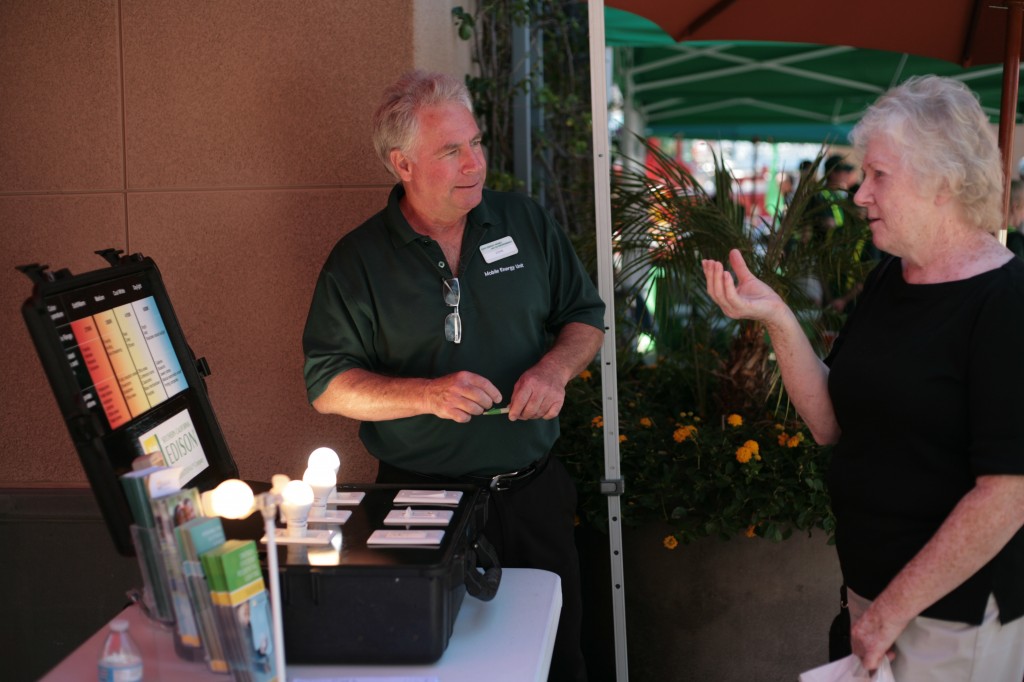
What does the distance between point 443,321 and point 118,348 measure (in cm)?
87

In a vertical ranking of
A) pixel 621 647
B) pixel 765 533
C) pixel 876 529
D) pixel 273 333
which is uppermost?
pixel 273 333

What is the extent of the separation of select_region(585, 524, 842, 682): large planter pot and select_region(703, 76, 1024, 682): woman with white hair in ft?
4.05

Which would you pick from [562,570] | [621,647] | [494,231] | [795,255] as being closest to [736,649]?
[621,647]

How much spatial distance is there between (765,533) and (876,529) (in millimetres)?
1188

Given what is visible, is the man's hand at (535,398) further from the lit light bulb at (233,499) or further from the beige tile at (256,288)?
the beige tile at (256,288)

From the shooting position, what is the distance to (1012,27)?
116 inches

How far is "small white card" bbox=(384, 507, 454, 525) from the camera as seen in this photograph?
1716mm

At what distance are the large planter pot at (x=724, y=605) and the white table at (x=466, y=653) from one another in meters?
1.39

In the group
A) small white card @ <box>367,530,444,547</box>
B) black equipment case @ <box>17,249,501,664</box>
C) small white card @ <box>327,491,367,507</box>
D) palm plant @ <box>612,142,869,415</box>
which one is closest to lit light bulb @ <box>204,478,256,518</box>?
black equipment case @ <box>17,249,501,664</box>

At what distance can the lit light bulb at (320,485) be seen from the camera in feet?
5.70

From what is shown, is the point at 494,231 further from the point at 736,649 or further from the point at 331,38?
the point at 736,649

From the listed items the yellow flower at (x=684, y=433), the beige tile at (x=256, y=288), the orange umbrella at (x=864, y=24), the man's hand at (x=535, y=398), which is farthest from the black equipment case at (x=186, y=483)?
the orange umbrella at (x=864, y=24)

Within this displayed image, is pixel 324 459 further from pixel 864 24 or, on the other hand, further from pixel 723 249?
pixel 864 24

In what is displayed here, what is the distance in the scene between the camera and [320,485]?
68.6 inches
